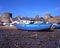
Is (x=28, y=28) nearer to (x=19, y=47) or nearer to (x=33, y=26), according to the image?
(x=33, y=26)

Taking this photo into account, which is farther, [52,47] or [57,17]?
[57,17]

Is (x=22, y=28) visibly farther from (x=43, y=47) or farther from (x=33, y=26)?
(x=43, y=47)

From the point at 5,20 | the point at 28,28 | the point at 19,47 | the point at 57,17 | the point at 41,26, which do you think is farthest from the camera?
the point at 57,17

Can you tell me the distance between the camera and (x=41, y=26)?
139ft

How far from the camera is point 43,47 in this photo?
51.0ft

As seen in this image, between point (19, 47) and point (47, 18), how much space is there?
12546cm

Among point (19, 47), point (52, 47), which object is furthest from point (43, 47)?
point (19, 47)

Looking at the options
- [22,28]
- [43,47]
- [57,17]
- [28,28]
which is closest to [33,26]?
[28,28]

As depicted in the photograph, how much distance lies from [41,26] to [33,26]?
2555mm

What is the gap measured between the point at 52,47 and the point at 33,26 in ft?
93.0

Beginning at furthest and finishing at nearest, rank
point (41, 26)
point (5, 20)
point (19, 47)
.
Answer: point (5, 20)
point (41, 26)
point (19, 47)

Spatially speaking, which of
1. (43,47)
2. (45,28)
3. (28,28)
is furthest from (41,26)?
(43,47)

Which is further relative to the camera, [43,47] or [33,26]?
[33,26]

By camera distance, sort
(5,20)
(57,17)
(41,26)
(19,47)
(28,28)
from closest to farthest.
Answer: (19,47), (41,26), (28,28), (5,20), (57,17)
